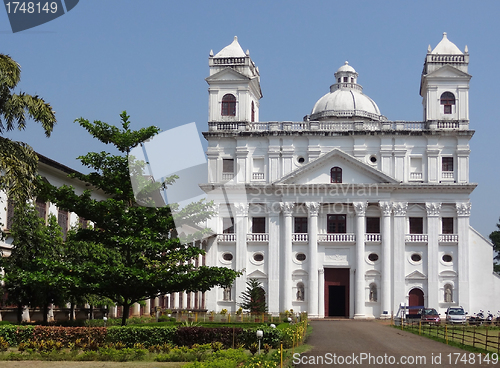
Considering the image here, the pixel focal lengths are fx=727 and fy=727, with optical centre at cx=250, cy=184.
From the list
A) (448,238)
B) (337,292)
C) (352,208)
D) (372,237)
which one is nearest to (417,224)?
(448,238)

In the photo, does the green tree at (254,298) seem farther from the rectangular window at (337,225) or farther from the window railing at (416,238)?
the window railing at (416,238)

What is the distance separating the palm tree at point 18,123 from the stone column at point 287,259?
35633 mm

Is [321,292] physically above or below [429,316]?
above

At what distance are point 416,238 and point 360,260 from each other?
5147mm

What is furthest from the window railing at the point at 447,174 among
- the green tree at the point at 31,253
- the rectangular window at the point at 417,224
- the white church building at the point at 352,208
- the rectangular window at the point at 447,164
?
the green tree at the point at 31,253

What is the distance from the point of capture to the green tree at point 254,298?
56.4m

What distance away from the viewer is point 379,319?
59.6 meters

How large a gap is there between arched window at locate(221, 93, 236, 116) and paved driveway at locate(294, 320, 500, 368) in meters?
31.4

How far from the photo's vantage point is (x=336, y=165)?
203 ft

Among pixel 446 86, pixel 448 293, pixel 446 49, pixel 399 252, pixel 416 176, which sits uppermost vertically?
pixel 446 49

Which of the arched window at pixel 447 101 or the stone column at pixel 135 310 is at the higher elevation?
the arched window at pixel 447 101

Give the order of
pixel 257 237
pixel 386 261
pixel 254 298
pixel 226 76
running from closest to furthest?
pixel 254 298 → pixel 386 261 → pixel 257 237 → pixel 226 76

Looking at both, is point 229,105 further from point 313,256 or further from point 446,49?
point 446,49

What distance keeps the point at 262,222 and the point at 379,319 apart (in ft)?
42.5
